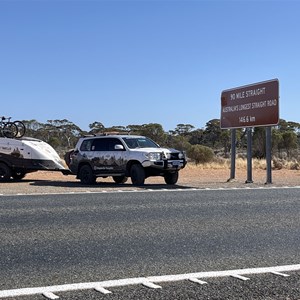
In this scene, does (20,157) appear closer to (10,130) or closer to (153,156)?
(10,130)

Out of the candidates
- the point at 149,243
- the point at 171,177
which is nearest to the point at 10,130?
the point at 171,177

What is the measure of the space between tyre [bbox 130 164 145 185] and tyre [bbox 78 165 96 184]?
204 centimetres

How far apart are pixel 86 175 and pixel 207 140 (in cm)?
5901

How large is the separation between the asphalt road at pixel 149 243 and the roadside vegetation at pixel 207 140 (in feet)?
85.6

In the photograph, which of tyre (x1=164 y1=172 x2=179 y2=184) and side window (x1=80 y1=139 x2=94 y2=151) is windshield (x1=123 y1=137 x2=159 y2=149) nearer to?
tyre (x1=164 y1=172 x2=179 y2=184)

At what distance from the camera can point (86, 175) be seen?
21.3m

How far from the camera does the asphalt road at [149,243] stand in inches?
232

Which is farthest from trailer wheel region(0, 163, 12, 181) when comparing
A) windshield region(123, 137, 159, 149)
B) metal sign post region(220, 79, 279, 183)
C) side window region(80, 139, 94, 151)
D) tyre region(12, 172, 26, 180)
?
metal sign post region(220, 79, 279, 183)

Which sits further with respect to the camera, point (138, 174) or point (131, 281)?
point (138, 174)

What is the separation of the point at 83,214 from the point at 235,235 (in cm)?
362

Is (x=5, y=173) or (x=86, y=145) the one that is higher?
(x=86, y=145)

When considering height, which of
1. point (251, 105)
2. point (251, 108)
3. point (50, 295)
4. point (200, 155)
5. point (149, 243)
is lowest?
point (50, 295)

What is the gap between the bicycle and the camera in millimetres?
23391

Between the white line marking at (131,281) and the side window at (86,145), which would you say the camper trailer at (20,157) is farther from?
the white line marking at (131,281)
